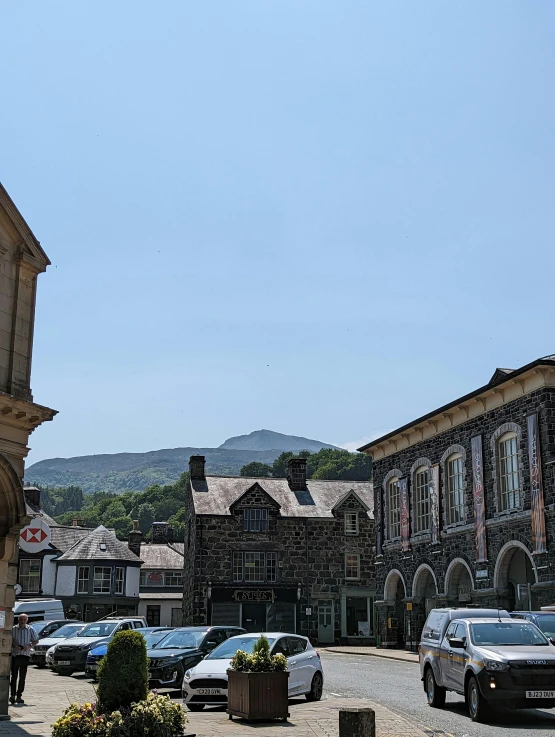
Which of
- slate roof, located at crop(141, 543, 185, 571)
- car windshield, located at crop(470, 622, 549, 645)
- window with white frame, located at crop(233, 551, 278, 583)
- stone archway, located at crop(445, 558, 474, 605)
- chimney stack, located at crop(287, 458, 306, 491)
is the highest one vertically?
chimney stack, located at crop(287, 458, 306, 491)

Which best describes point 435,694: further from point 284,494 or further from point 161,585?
point 161,585

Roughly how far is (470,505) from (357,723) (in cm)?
2435

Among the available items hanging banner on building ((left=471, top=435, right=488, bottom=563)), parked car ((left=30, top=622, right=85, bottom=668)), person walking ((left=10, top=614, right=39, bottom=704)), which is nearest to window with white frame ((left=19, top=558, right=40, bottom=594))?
parked car ((left=30, top=622, right=85, bottom=668))

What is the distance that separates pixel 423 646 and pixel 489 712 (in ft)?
11.5

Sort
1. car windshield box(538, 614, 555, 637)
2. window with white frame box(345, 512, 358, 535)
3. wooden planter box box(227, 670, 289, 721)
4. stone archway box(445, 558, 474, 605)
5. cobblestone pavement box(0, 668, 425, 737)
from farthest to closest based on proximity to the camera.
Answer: window with white frame box(345, 512, 358, 535) → stone archway box(445, 558, 474, 605) → car windshield box(538, 614, 555, 637) → wooden planter box box(227, 670, 289, 721) → cobblestone pavement box(0, 668, 425, 737)

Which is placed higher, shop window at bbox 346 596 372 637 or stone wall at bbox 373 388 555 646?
stone wall at bbox 373 388 555 646

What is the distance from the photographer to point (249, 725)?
1299cm

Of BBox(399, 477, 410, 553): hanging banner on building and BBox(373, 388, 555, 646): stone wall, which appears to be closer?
BBox(373, 388, 555, 646): stone wall

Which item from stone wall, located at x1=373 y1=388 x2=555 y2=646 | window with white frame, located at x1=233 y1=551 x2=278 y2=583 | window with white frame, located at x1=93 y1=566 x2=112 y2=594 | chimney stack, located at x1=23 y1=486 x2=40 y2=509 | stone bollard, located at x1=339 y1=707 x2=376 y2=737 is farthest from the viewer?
window with white frame, located at x1=93 y1=566 x2=112 y2=594

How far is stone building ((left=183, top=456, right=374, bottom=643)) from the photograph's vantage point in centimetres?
5112

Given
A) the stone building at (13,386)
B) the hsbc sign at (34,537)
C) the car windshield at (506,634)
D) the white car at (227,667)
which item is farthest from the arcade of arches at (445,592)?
the stone building at (13,386)

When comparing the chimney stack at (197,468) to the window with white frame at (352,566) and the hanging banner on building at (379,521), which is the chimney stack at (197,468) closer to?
the window with white frame at (352,566)

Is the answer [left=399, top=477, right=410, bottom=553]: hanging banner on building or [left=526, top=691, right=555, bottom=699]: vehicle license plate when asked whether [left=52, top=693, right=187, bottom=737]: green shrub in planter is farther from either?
[left=399, top=477, right=410, bottom=553]: hanging banner on building

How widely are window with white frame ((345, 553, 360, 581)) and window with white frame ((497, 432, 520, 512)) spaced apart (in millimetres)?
23427
